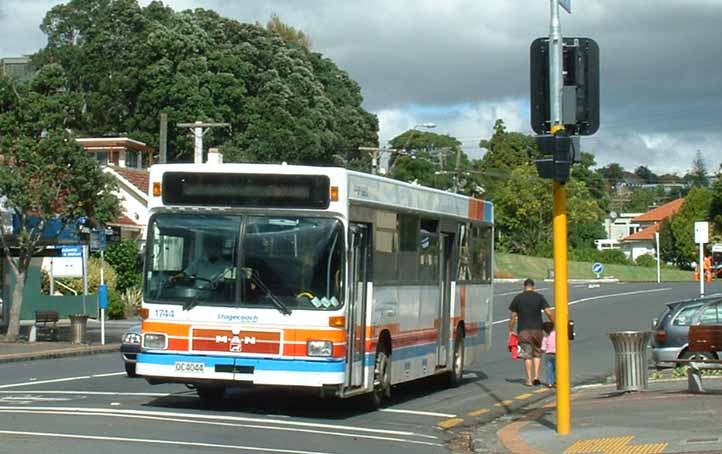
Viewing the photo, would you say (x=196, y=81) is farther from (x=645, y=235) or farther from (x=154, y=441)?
(x=645, y=235)

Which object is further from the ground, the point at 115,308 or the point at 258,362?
the point at 115,308

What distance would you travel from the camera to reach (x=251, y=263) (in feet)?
50.2

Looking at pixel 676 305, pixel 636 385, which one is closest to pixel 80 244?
pixel 676 305

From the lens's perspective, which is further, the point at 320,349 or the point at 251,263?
the point at 251,263

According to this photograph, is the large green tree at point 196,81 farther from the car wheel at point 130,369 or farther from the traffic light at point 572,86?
the traffic light at point 572,86

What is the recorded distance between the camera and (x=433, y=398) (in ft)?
63.9

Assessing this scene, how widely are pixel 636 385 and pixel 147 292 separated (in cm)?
810

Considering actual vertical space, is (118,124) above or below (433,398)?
above

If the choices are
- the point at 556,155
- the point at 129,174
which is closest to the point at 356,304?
the point at 556,155

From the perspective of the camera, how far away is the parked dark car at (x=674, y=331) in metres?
24.8

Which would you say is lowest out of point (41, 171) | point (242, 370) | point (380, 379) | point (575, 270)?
point (380, 379)

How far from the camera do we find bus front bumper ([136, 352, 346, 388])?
49.1 ft

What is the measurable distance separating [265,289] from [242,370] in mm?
1023

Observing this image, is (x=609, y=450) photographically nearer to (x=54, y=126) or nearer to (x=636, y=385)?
(x=636, y=385)
